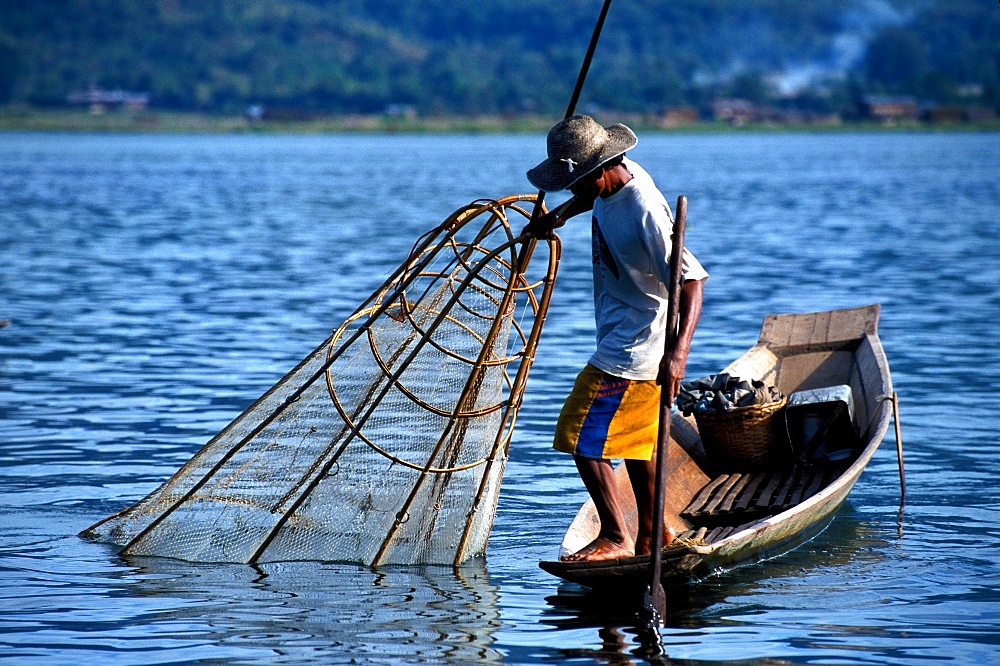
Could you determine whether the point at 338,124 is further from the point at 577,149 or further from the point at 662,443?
the point at 662,443

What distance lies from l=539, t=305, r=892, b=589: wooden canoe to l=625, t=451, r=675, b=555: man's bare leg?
0.16 metres

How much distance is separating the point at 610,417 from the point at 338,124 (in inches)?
4758

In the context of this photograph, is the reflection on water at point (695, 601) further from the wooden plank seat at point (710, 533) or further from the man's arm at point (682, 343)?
the man's arm at point (682, 343)

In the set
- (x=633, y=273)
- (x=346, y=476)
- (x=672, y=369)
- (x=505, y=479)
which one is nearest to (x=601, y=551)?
(x=672, y=369)

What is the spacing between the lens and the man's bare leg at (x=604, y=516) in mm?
5820

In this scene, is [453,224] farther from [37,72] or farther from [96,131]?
[37,72]

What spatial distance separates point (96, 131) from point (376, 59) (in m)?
45.3

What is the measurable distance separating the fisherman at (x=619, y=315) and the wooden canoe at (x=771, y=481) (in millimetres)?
212

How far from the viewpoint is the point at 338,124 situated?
124 metres

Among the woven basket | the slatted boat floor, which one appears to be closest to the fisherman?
the slatted boat floor

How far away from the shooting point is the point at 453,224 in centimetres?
661

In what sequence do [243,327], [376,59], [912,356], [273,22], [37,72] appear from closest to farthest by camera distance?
[912,356], [243,327], [37,72], [376,59], [273,22]

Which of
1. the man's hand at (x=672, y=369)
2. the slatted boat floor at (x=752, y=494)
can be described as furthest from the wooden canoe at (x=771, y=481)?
the man's hand at (x=672, y=369)

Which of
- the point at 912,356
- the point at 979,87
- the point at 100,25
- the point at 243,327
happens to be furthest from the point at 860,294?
the point at 100,25
